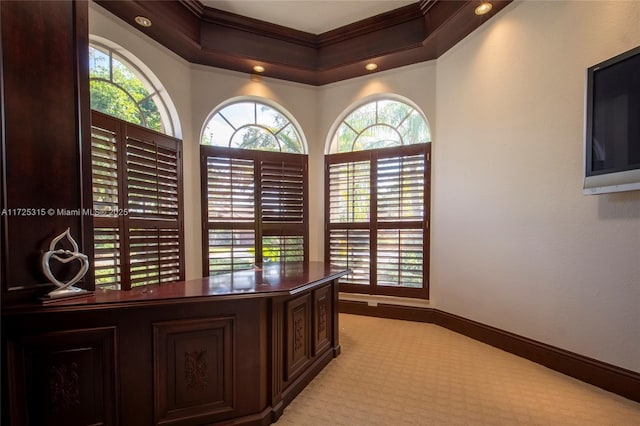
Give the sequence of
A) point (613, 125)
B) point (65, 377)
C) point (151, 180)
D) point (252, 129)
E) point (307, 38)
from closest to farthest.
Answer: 1. point (65, 377)
2. point (613, 125)
3. point (151, 180)
4. point (307, 38)
5. point (252, 129)

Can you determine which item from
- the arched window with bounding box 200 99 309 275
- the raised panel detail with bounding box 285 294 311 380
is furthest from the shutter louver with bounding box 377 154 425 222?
the raised panel detail with bounding box 285 294 311 380

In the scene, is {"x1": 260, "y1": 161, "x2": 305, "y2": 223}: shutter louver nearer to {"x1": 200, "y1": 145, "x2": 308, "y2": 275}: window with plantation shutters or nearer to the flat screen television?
{"x1": 200, "y1": 145, "x2": 308, "y2": 275}: window with plantation shutters

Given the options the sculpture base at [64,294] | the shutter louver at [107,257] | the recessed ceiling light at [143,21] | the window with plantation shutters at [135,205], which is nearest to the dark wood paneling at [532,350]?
the window with plantation shutters at [135,205]

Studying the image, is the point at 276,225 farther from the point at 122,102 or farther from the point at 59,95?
the point at 59,95

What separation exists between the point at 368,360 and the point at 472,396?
2.92 ft

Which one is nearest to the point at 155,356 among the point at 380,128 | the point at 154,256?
the point at 154,256

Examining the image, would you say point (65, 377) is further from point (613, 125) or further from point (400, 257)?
point (613, 125)

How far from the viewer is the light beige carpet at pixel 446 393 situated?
2.02 meters

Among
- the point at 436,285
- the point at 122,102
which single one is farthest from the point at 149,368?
the point at 436,285

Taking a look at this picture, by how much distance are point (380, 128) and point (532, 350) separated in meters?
3.01

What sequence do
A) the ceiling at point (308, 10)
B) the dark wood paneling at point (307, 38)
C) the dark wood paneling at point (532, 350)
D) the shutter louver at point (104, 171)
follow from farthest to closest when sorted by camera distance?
the ceiling at point (308, 10) < the dark wood paneling at point (307, 38) < the shutter louver at point (104, 171) < the dark wood paneling at point (532, 350)

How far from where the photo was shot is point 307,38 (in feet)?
13.1

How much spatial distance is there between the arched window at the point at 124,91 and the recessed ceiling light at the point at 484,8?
131 inches

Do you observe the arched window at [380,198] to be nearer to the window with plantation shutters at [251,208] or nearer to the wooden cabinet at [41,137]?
the window with plantation shutters at [251,208]
